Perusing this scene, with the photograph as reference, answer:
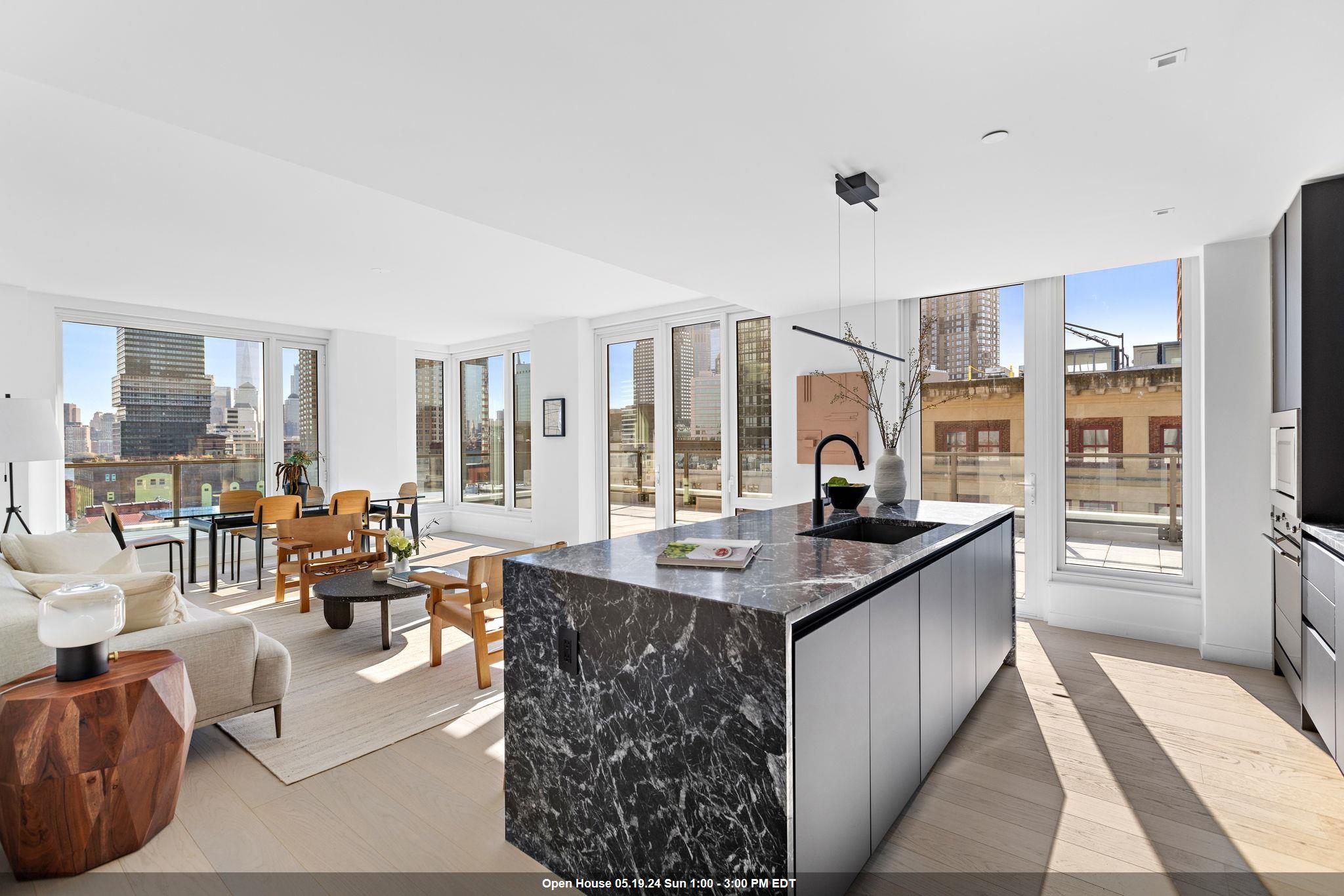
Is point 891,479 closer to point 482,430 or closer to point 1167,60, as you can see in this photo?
point 1167,60

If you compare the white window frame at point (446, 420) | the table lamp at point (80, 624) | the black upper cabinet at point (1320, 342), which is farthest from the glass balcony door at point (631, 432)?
the table lamp at point (80, 624)

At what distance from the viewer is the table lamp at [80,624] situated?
1.92 m

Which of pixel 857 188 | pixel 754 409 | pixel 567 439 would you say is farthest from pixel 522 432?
pixel 857 188

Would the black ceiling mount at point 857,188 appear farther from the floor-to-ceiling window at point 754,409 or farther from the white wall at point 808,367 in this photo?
the floor-to-ceiling window at point 754,409

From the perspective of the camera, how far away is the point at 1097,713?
308 centimetres

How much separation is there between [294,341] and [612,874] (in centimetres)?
767

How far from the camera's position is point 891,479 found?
348 centimetres

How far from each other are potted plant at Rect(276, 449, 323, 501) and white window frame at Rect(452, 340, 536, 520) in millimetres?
2251

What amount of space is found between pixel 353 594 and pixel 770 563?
10.1 feet

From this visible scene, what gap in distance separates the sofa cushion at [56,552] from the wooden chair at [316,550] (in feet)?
4.19

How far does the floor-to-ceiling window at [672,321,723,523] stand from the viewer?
6473mm

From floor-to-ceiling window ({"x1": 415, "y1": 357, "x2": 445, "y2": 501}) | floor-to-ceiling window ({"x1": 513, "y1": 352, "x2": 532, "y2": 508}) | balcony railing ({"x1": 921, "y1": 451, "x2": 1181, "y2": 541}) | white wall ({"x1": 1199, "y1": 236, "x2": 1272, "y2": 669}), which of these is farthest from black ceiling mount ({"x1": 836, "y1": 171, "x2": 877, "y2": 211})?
floor-to-ceiling window ({"x1": 415, "y1": 357, "x2": 445, "y2": 501})

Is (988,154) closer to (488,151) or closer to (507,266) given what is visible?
(488,151)

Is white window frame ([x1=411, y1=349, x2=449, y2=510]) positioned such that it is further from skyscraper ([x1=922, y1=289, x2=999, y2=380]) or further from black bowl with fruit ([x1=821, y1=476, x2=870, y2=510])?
black bowl with fruit ([x1=821, y1=476, x2=870, y2=510])
